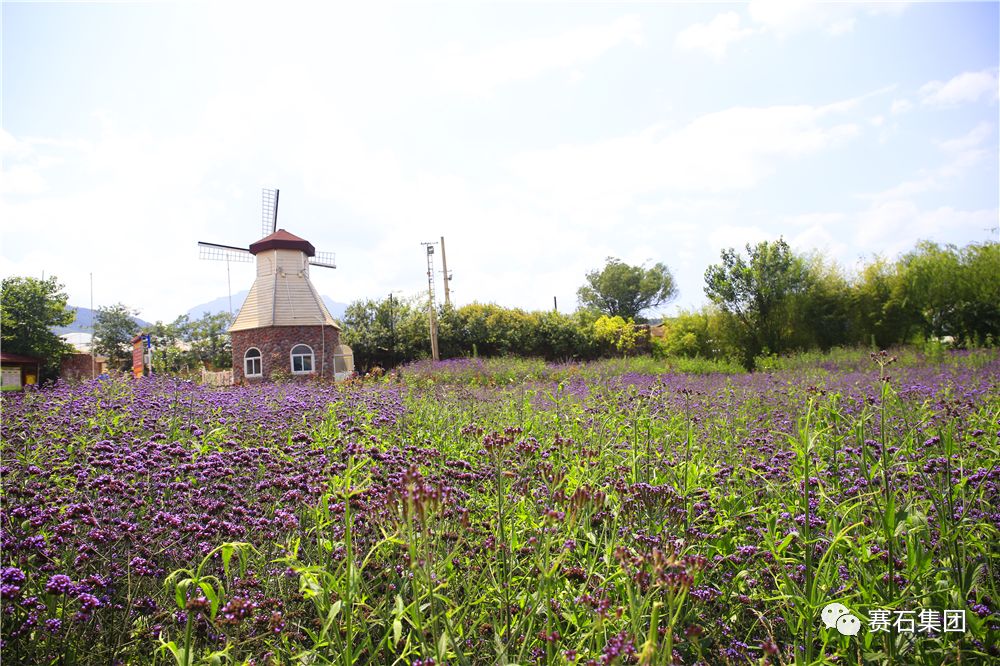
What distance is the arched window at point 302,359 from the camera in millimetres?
23953

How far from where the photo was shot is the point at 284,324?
79.2ft

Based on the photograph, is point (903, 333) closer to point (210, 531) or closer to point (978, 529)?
point (978, 529)

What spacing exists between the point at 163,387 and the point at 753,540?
8084mm

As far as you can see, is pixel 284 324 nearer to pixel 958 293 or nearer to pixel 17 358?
pixel 17 358

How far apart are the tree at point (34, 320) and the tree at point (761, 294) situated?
32420mm

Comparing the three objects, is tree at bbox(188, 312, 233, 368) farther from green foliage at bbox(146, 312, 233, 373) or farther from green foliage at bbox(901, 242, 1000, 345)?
green foliage at bbox(901, 242, 1000, 345)

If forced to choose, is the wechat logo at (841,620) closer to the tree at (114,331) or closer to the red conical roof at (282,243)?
the red conical roof at (282,243)

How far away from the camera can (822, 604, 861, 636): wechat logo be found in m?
1.97

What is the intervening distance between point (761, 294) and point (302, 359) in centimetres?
2040

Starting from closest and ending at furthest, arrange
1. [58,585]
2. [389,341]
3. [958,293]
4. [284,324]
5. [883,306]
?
[58,585] < [958,293] < [883,306] < [284,324] < [389,341]

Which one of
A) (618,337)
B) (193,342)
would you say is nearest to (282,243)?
(618,337)

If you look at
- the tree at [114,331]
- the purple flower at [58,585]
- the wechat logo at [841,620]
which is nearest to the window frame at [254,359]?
the purple flower at [58,585]

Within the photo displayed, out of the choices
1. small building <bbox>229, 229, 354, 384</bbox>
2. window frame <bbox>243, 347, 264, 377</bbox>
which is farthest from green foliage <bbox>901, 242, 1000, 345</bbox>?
window frame <bbox>243, 347, 264, 377</bbox>

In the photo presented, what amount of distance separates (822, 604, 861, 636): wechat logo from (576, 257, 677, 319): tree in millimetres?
63227
